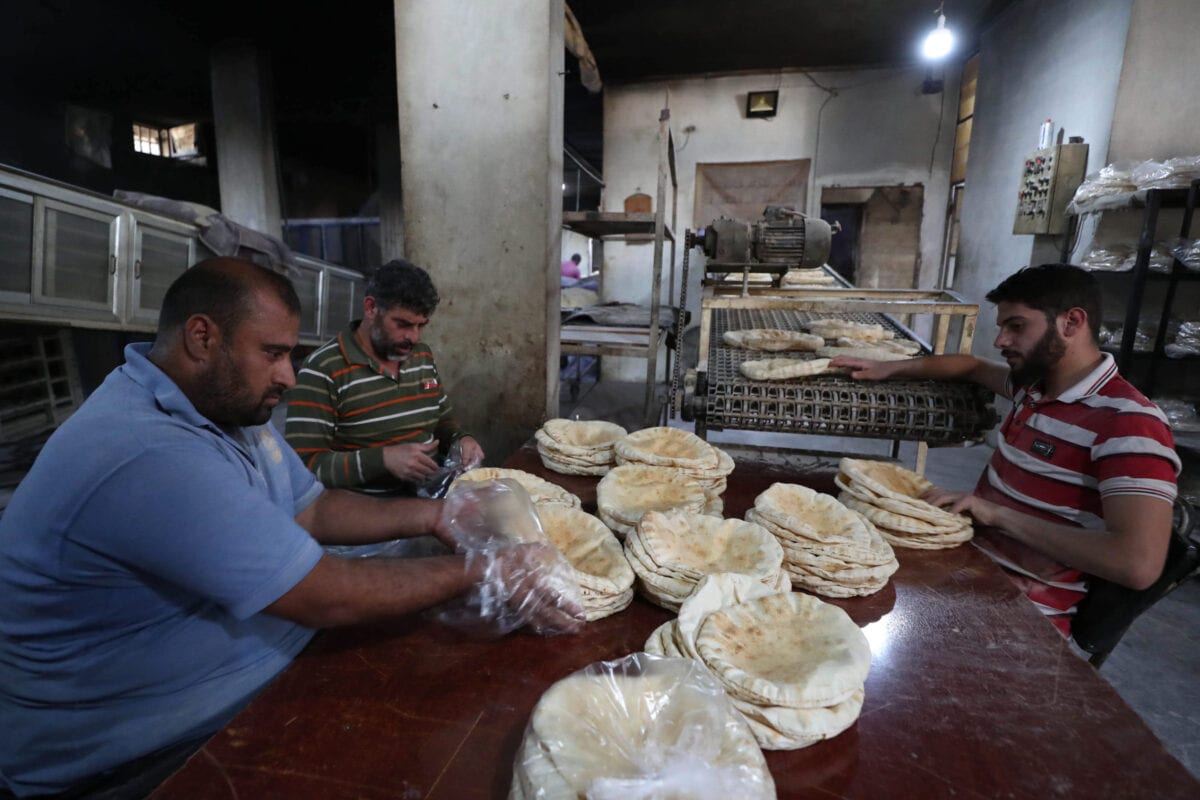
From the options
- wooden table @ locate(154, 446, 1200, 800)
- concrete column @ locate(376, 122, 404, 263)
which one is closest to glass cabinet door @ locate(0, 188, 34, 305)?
wooden table @ locate(154, 446, 1200, 800)

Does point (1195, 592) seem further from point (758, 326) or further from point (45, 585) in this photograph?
point (45, 585)

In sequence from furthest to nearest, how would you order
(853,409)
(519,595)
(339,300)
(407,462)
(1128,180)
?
(339,300) → (1128,180) → (853,409) → (407,462) → (519,595)

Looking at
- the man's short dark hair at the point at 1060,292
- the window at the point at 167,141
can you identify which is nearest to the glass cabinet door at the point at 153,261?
the man's short dark hair at the point at 1060,292

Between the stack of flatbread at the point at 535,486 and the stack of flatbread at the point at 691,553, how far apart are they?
40cm

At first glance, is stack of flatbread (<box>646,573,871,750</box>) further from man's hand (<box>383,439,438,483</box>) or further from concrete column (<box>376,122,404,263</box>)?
concrete column (<box>376,122,404,263</box>)

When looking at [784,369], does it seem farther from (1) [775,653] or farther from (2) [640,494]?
(1) [775,653]

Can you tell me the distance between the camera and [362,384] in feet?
8.70

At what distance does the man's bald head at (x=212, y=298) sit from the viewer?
133 cm

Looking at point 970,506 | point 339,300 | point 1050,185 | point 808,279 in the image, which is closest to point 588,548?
point 970,506

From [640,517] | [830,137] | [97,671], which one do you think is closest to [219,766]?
[97,671]

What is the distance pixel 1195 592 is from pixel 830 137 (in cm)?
710

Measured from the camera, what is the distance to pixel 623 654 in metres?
1.38

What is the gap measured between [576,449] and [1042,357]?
1.94 metres

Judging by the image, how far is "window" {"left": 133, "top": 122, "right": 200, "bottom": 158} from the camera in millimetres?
11508
